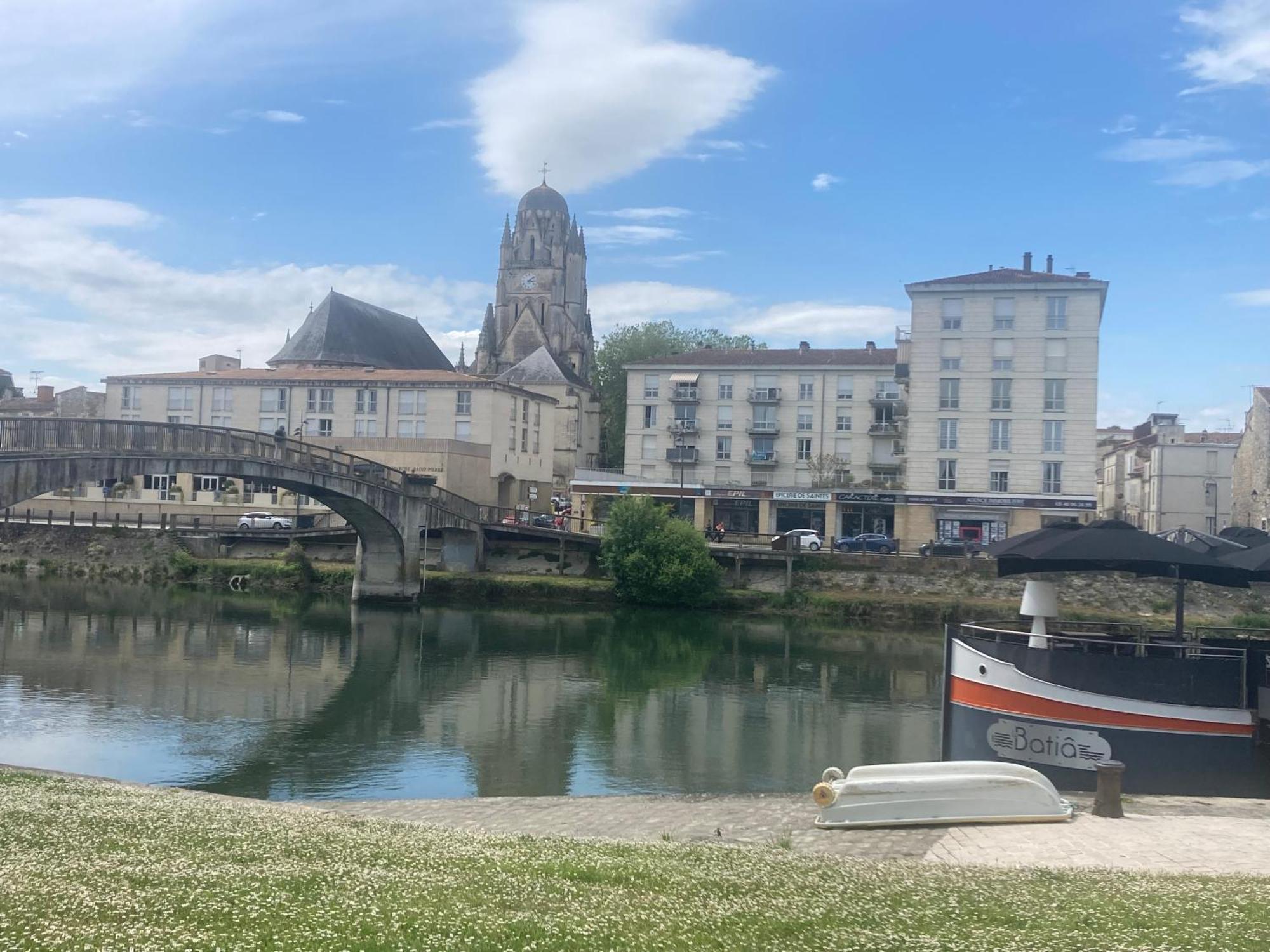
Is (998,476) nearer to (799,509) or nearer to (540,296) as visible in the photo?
(799,509)

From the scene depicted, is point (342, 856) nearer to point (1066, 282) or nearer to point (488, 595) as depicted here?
point (488, 595)

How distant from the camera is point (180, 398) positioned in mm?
69188

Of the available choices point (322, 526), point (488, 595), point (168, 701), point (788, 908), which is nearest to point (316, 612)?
point (488, 595)

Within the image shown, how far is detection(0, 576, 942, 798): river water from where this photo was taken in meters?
20.6

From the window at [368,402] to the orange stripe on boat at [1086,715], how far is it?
5465 centimetres

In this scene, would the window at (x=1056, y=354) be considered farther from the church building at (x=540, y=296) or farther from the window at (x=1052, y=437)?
the church building at (x=540, y=296)

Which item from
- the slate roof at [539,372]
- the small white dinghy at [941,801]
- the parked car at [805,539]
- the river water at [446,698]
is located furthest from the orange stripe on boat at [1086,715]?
the slate roof at [539,372]

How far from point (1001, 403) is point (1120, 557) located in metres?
41.4

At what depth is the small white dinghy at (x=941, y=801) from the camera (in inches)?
507

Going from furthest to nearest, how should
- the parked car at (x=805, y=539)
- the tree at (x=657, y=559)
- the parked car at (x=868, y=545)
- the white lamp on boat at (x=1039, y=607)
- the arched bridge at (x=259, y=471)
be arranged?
the parked car at (x=868, y=545), the parked car at (x=805, y=539), the tree at (x=657, y=559), the arched bridge at (x=259, y=471), the white lamp on boat at (x=1039, y=607)

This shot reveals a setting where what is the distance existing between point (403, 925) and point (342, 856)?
7.75ft

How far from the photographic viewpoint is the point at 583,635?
41344 millimetres

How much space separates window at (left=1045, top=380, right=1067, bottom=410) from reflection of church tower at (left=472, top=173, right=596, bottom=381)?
54.7 metres

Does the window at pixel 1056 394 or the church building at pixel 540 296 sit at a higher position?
the church building at pixel 540 296
